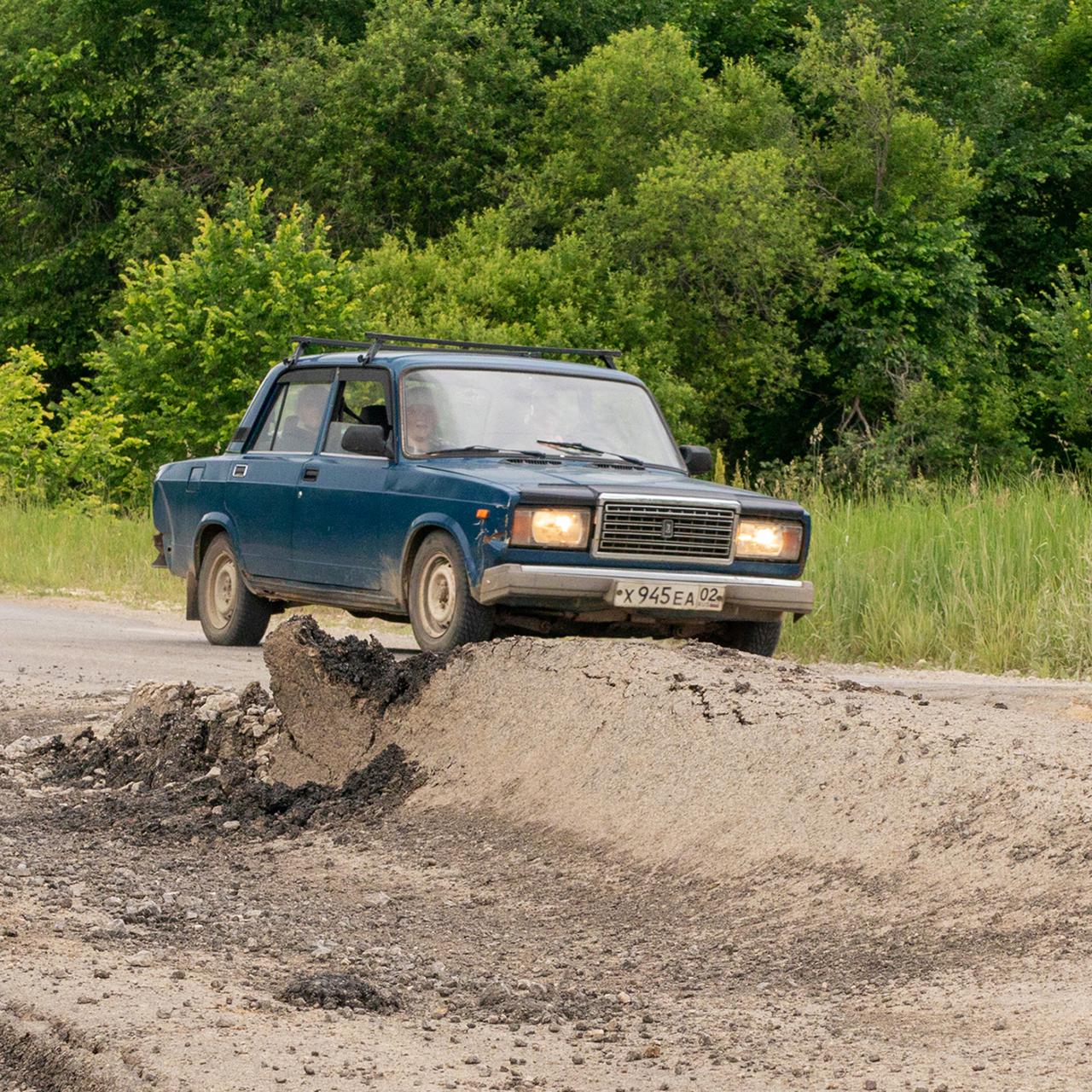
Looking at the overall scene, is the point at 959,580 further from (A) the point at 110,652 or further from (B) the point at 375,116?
(B) the point at 375,116

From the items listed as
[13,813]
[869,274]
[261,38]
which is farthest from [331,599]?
[261,38]

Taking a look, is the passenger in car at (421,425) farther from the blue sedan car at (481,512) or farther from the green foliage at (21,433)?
the green foliage at (21,433)

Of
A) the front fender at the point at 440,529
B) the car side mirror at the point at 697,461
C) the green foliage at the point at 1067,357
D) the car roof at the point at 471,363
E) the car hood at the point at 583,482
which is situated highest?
the green foliage at the point at 1067,357

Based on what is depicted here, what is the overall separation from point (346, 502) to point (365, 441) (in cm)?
48

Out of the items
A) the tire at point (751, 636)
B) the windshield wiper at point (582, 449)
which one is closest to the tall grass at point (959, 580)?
the tire at point (751, 636)

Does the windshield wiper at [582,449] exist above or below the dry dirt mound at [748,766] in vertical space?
above

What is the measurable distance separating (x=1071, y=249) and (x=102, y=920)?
41.2m

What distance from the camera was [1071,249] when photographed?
1759 inches

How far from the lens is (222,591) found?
45.1 ft

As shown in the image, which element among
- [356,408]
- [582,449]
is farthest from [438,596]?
[356,408]

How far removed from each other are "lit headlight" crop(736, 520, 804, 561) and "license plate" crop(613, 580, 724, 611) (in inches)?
15.2

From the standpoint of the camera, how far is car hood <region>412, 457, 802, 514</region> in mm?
10391

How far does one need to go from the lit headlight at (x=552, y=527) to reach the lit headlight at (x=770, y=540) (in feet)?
3.31

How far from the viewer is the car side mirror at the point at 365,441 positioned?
A: 11.5m
